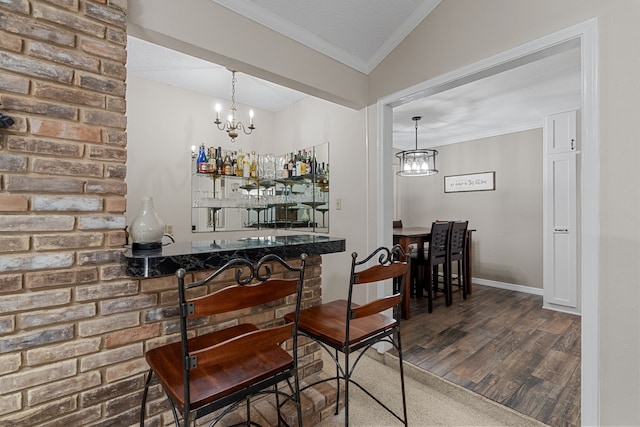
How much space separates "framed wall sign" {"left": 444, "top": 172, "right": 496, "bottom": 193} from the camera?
4664 millimetres

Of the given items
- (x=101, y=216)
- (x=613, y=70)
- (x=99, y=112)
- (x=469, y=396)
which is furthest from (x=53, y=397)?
(x=613, y=70)

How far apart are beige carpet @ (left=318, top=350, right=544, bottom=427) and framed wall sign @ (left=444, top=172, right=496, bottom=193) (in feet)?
11.6

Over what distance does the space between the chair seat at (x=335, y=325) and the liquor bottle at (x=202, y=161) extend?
233 cm

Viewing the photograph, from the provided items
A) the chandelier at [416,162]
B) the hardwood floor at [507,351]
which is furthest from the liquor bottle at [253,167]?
the hardwood floor at [507,351]

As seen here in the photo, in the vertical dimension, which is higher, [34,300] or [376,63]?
[376,63]

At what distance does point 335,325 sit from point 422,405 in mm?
962

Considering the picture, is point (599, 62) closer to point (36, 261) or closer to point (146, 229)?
point (146, 229)

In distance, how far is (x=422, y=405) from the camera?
190 centimetres

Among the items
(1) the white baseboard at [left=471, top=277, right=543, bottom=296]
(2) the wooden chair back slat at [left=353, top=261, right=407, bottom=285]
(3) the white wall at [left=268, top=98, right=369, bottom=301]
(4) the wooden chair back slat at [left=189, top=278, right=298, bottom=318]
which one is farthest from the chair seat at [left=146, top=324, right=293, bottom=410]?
(1) the white baseboard at [left=471, top=277, right=543, bottom=296]

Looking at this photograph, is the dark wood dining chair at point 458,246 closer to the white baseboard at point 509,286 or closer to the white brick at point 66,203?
the white baseboard at point 509,286

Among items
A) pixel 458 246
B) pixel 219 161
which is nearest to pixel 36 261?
pixel 219 161

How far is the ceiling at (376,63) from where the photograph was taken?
6.66 feet

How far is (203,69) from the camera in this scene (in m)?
2.85

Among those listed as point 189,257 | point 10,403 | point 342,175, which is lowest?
point 10,403
